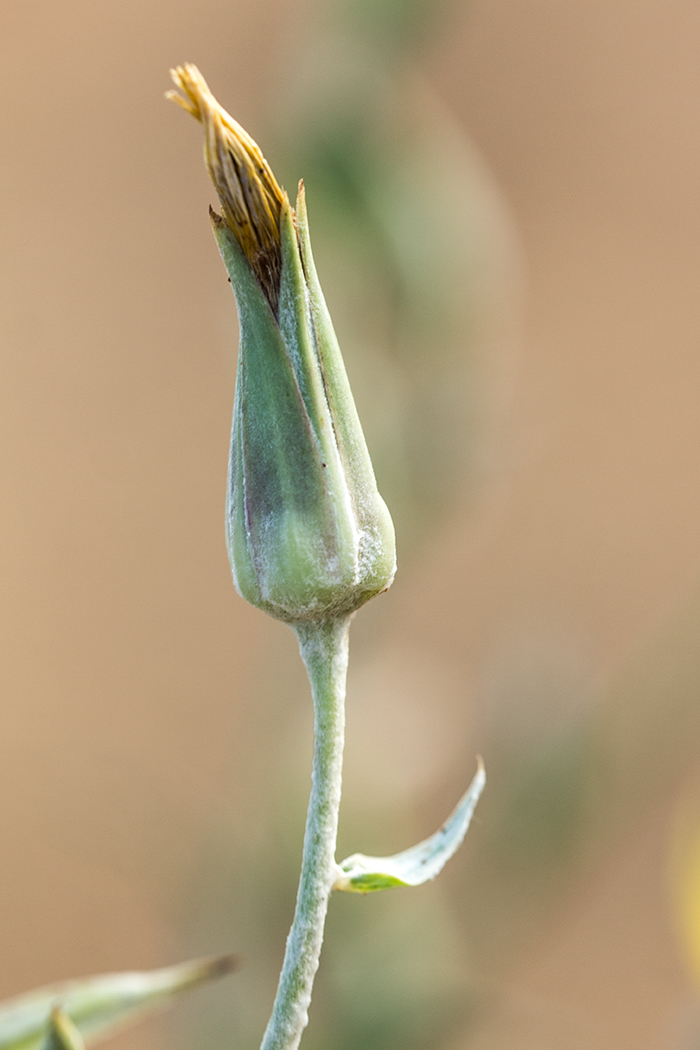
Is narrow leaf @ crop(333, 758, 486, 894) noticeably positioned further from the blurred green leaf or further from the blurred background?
the blurred background

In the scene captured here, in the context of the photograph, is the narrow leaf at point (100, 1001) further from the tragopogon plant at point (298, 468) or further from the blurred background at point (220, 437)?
the blurred background at point (220, 437)

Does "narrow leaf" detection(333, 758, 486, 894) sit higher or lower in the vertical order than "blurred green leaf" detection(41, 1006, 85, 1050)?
higher

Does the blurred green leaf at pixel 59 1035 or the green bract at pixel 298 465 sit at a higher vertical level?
the green bract at pixel 298 465

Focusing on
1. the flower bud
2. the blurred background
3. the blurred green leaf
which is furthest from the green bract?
the blurred background

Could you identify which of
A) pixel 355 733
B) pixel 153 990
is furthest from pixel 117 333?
pixel 153 990

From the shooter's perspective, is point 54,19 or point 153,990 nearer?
point 153,990

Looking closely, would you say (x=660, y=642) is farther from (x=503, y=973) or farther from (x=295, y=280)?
(x=295, y=280)

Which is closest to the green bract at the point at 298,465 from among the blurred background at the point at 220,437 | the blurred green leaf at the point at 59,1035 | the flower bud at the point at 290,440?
the flower bud at the point at 290,440
